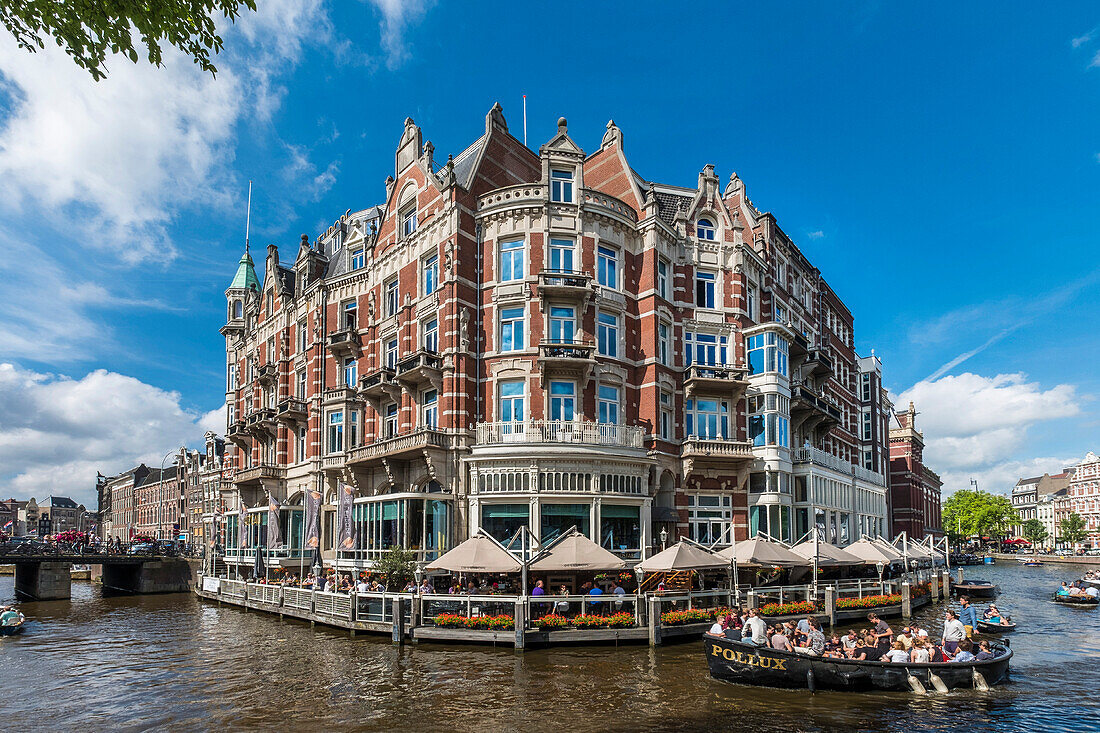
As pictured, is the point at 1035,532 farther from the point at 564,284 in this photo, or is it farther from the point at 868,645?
the point at 868,645

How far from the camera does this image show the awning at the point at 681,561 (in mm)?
28719

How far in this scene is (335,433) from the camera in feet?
161

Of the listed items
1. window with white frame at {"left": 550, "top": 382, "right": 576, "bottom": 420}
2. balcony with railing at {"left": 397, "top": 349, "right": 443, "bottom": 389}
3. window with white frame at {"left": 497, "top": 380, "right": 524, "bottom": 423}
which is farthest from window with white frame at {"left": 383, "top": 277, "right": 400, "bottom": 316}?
window with white frame at {"left": 550, "top": 382, "right": 576, "bottom": 420}

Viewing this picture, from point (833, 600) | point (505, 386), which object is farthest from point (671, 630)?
point (505, 386)

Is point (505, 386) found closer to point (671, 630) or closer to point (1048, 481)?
point (671, 630)

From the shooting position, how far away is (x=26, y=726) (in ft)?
61.8

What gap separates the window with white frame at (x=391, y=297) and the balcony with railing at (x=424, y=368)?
6514 millimetres

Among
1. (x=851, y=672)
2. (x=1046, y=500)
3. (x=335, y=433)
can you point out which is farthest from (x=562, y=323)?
(x=1046, y=500)

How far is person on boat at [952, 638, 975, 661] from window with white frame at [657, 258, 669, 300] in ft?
77.9

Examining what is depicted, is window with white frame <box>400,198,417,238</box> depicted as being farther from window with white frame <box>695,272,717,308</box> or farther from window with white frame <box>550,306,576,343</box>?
window with white frame <box>695,272,717,308</box>

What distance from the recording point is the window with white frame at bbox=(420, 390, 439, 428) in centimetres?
4025

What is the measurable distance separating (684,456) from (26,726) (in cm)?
3015

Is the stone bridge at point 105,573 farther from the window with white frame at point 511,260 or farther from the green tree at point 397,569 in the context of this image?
the window with white frame at point 511,260

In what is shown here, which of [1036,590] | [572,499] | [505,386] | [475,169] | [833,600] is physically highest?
[475,169]
